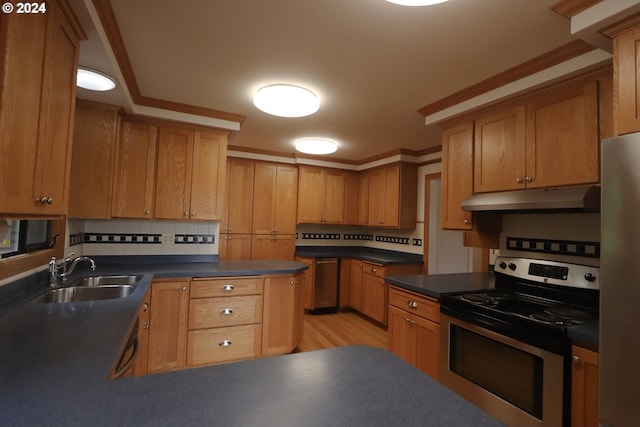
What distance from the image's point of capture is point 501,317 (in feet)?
→ 5.71

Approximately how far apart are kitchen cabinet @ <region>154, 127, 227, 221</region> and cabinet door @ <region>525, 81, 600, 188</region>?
8.50 feet

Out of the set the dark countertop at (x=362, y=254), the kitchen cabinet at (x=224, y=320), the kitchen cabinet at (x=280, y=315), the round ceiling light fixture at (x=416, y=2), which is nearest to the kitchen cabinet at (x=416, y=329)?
the kitchen cabinet at (x=280, y=315)

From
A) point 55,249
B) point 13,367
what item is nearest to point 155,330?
point 55,249

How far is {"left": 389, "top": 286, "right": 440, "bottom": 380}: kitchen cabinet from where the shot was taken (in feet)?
7.18

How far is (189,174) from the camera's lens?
2932 millimetres

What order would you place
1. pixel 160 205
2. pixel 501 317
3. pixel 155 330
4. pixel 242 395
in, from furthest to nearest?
pixel 160 205
pixel 155 330
pixel 501 317
pixel 242 395

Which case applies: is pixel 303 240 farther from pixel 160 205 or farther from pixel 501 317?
pixel 501 317

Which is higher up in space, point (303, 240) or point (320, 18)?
point (320, 18)

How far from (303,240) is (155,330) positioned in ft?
9.52

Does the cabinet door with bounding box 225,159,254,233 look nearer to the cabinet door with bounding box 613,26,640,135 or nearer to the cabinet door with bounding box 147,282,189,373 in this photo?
the cabinet door with bounding box 147,282,189,373

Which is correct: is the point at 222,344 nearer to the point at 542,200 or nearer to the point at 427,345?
the point at 427,345

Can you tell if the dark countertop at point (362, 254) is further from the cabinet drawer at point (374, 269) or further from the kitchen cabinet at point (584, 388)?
the kitchen cabinet at point (584, 388)

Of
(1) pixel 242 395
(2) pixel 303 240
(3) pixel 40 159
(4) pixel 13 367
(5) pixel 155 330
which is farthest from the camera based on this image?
(2) pixel 303 240

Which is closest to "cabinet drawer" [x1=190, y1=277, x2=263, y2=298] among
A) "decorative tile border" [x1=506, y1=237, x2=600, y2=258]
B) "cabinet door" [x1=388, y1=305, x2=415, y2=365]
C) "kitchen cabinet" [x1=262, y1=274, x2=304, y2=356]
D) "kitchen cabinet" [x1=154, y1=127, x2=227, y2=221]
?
"kitchen cabinet" [x1=262, y1=274, x2=304, y2=356]
